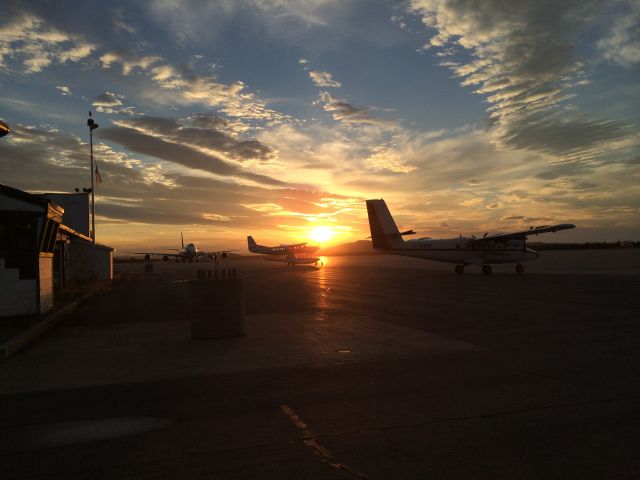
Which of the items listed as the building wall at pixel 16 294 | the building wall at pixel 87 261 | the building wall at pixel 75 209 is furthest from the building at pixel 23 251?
the building wall at pixel 75 209

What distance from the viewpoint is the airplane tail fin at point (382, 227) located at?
127 ft

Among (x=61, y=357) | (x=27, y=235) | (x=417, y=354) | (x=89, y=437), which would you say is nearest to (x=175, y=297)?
(x=27, y=235)

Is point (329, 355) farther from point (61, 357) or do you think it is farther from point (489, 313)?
point (489, 313)

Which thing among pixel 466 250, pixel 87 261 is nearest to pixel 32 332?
pixel 87 261

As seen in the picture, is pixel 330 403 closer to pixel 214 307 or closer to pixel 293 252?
pixel 214 307

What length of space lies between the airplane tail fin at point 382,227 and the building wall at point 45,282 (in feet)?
89.1

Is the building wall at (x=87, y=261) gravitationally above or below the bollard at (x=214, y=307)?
above

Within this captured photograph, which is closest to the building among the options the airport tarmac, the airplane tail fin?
the airport tarmac

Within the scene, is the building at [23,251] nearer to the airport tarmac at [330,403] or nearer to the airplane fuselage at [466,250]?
the airport tarmac at [330,403]

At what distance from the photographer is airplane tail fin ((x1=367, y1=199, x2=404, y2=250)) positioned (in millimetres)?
38747

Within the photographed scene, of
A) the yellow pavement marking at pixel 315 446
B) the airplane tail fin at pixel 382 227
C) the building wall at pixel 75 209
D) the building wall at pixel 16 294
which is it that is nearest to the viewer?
the yellow pavement marking at pixel 315 446

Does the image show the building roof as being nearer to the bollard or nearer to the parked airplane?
the bollard

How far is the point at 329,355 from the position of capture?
29.3 ft

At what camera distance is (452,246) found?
125 feet
